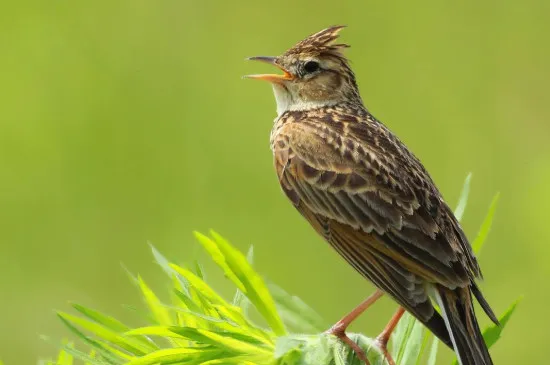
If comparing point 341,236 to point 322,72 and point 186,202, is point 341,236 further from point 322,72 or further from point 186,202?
point 186,202

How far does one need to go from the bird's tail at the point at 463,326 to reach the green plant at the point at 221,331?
0.10 metres

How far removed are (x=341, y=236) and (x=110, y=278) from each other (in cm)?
316

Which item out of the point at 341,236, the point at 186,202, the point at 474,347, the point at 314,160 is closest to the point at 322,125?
the point at 314,160

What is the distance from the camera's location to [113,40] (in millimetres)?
7902

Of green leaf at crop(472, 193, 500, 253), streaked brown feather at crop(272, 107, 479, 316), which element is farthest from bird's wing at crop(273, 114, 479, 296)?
green leaf at crop(472, 193, 500, 253)

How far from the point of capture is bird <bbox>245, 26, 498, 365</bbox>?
3.06 meters

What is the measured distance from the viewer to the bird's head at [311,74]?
486cm

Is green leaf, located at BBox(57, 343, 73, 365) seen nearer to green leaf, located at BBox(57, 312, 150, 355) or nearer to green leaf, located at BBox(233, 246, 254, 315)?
green leaf, located at BBox(57, 312, 150, 355)

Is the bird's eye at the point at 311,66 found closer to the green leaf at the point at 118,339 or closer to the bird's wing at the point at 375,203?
the bird's wing at the point at 375,203

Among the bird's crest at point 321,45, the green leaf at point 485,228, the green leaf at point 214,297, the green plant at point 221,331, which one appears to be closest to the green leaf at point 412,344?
the green plant at point 221,331

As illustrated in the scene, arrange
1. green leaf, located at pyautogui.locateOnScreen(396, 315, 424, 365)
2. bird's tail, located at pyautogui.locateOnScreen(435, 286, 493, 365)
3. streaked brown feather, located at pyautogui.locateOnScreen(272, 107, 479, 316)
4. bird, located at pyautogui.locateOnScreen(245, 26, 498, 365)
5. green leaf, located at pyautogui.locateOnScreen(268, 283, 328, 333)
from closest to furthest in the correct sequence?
green leaf, located at pyautogui.locateOnScreen(396, 315, 424, 365), green leaf, located at pyautogui.locateOnScreen(268, 283, 328, 333), bird's tail, located at pyautogui.locateOnScreen(435, 286, 493, 365), bird, located at pyautogui.locateOnScreen(245, 26, 498, 365), streaked brown feather, located at pyautogui.locateOnScreen(272, 107, 479, 316)

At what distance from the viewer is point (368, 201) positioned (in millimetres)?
3730

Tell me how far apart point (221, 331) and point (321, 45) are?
2.84 m

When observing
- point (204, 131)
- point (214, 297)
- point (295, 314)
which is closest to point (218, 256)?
point (214, 297)
